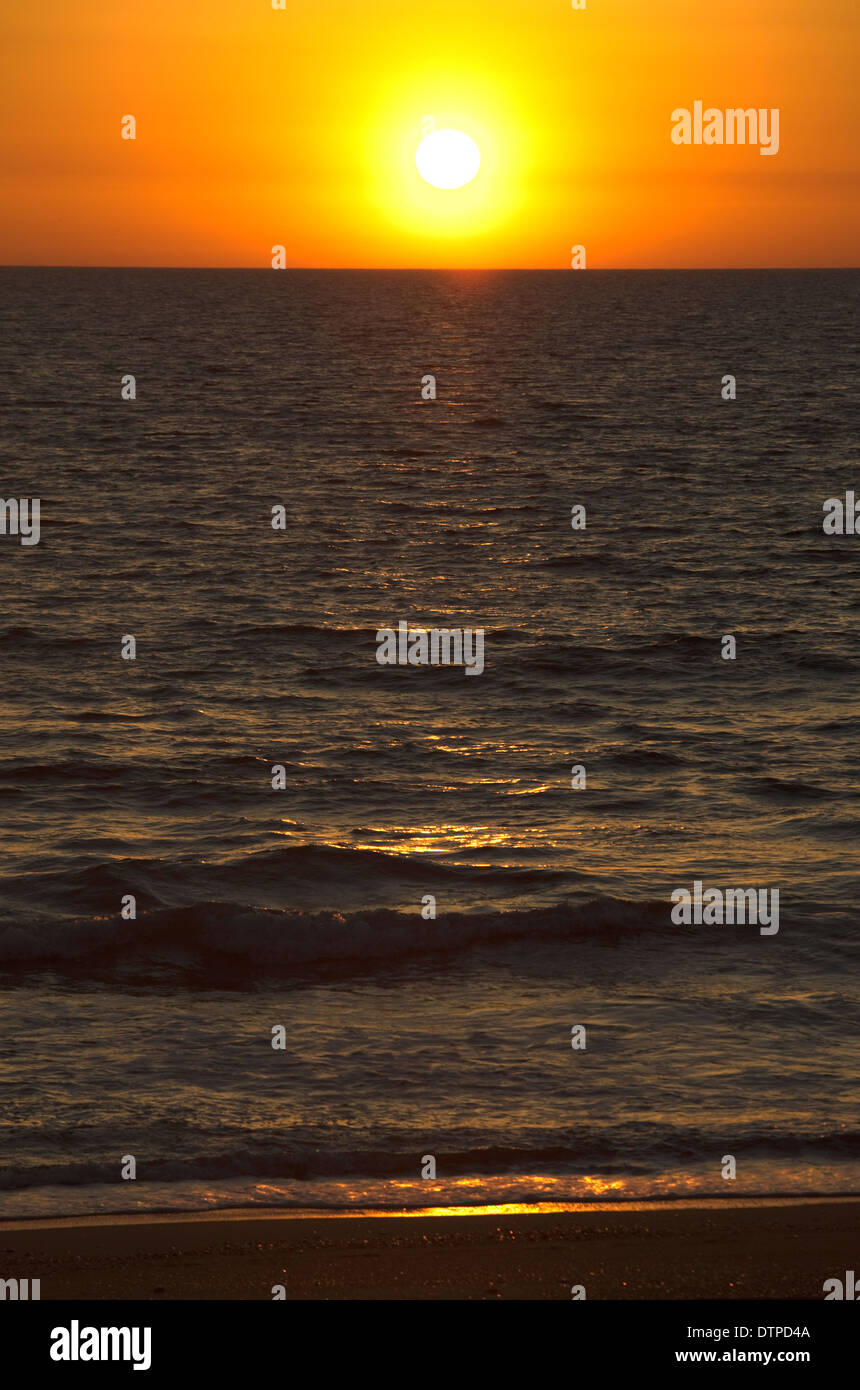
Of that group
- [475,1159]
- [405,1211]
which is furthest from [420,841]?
[405,1211]

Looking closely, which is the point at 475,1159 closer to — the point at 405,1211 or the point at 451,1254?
the point at 405,1211

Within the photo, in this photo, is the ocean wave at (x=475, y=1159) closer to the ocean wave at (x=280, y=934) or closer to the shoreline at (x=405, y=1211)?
the shoreline at (x=405, y=1211)

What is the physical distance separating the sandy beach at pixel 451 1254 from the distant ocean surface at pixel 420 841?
0.40m

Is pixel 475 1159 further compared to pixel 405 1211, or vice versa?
pixel 475 1159

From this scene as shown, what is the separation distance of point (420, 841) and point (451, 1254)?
8088 millimetres

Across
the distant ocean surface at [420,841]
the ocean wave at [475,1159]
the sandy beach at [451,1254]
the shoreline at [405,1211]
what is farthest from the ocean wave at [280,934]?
the sandy beach at [451,1254]

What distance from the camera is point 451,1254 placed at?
7320 millimetres

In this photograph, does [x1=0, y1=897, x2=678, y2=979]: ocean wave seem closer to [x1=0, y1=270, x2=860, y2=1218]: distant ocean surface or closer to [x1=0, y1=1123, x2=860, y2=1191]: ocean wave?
[x1=0, y1=270, x2=860, y2=1218]: distant ocean surface

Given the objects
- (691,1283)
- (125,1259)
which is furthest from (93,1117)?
(691,1283)

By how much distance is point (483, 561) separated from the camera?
1248 inches

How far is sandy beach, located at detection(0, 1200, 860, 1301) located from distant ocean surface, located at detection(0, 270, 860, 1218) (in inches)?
15.7

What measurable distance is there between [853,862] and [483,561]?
18006mm

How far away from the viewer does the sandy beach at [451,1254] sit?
22.8 feet
